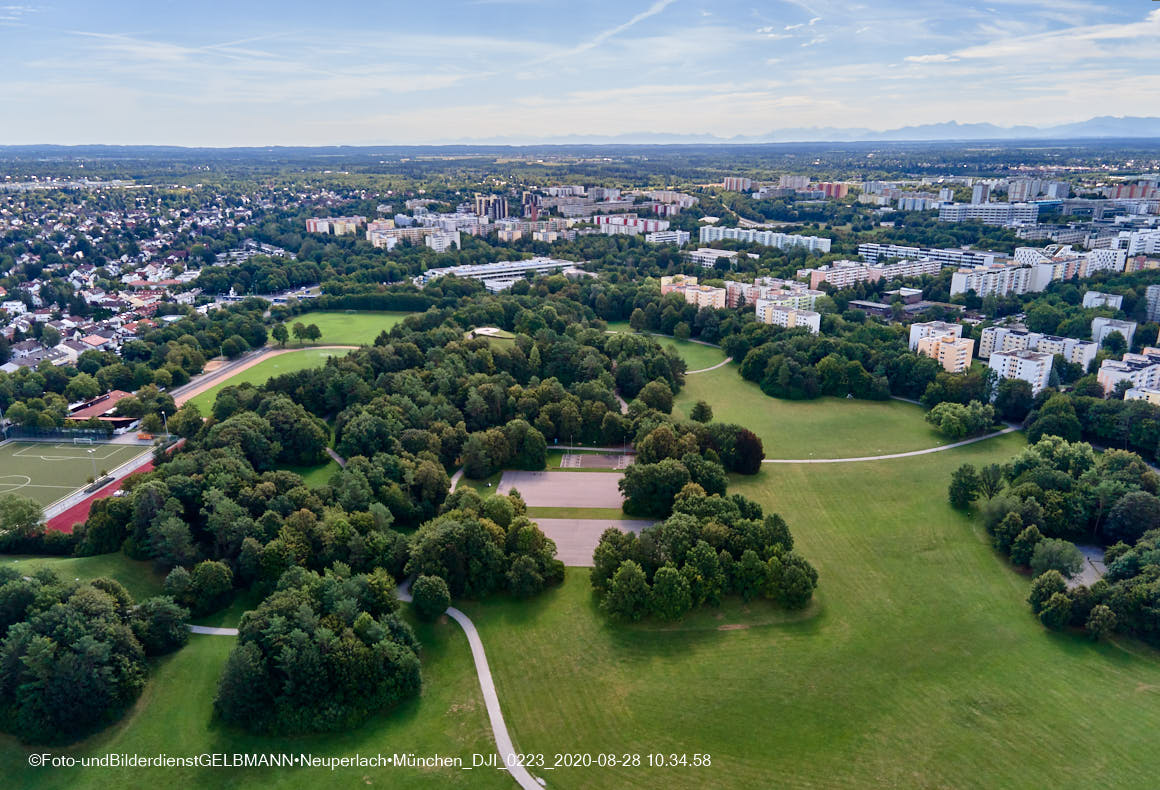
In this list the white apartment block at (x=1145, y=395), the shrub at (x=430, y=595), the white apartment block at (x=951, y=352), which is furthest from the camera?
the white apartment block at (x=951, y=352)

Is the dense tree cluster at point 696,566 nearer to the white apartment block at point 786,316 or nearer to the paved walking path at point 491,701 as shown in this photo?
the paved walking path at point 491,701

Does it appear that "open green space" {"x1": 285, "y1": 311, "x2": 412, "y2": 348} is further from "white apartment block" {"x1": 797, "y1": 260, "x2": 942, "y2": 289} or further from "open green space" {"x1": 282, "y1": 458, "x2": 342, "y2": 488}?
"white apartment block" {"x1": 797, "y1": 260, "x2": 942, "y2": 289}

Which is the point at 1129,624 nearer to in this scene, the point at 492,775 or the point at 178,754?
the point at 492,775

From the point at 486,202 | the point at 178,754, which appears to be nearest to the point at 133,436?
the point at 178,754

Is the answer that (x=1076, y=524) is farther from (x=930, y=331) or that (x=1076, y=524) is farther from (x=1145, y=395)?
(x=930, y=331)

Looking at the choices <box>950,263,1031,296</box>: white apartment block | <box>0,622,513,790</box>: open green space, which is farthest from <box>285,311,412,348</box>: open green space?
<box>950,263,1031,296</box>: white apartment block

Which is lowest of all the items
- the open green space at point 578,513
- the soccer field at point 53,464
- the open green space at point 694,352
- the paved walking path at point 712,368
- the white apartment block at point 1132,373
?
the open green space at point 578,513

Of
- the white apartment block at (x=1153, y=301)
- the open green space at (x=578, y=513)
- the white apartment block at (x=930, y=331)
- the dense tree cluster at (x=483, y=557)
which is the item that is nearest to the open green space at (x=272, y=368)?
the open green space at (x=578, y=513)
